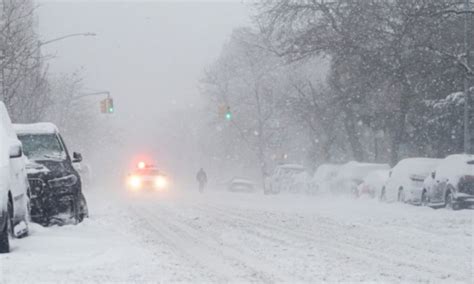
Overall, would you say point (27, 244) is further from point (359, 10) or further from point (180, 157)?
point (180, 157)

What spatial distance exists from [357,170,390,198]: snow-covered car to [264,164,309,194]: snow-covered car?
11.2m

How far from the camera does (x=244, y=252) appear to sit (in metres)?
11.8

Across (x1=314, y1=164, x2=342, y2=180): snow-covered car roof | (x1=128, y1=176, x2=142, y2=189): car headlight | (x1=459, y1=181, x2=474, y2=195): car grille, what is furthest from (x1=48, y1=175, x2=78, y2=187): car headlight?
(x1=128, y1=176, x2=142, y2=189): car headlight

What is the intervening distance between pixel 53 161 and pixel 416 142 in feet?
106

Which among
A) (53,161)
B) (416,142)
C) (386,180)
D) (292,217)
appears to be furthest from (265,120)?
(53,161)

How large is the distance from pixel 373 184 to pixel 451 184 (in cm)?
835

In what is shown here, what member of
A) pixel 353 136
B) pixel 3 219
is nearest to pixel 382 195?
pixel 353 136

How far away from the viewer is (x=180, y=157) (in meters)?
151

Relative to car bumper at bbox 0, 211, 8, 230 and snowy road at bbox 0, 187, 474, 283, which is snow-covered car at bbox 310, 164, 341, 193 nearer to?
A: snowy road at bbox 0, 187, 474, 283

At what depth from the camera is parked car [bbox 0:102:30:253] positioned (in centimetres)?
1012

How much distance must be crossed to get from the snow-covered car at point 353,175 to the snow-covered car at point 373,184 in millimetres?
1262

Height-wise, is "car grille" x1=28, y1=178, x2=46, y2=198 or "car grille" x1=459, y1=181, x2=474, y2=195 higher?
"car grille" x1=28, y1=178, x2=46, y2=198

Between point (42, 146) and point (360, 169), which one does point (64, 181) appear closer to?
point (42, 146)

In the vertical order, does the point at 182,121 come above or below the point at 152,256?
above
